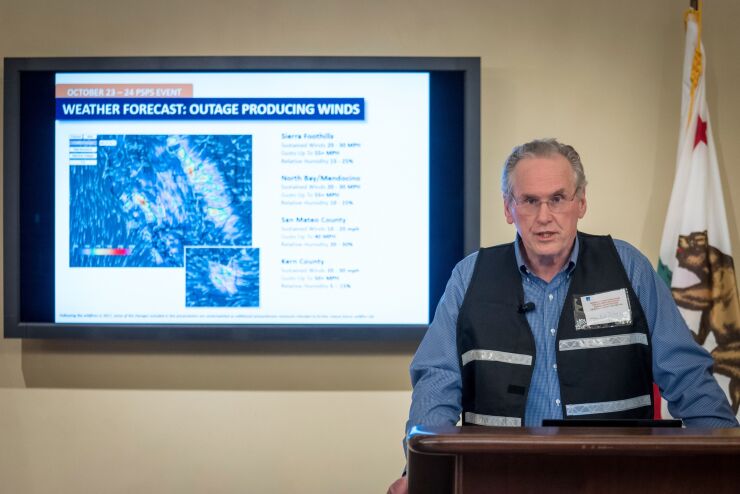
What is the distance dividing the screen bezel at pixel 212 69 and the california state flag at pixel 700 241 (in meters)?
0.74

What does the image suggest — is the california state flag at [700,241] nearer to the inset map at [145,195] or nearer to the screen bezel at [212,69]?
the screen bezel at [212,69]

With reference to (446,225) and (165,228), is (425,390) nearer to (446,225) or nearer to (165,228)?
(446,225)

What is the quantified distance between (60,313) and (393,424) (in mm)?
1337

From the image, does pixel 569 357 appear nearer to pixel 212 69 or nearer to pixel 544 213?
pixel 544 213

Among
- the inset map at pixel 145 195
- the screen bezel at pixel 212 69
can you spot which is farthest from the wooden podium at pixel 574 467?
the inset map at pixel 145 195

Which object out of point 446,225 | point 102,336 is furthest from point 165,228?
point 446,225

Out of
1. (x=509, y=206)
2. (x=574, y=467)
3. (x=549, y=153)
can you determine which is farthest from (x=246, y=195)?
(x=574, y=467)

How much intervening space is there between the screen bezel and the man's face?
858mm

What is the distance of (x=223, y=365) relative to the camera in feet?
9.47

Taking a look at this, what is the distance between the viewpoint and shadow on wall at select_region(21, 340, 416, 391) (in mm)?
2877

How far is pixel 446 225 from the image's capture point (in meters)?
2.79

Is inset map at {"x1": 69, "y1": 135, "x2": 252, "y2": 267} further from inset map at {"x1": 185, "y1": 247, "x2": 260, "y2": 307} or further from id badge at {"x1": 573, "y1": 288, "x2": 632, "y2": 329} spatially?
id badge at {"x1": 573, "y1": 288, "x2": 632, "y2": 329}

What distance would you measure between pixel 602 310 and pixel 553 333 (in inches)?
5.4

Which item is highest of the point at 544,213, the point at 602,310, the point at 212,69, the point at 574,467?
the point at 212,69
